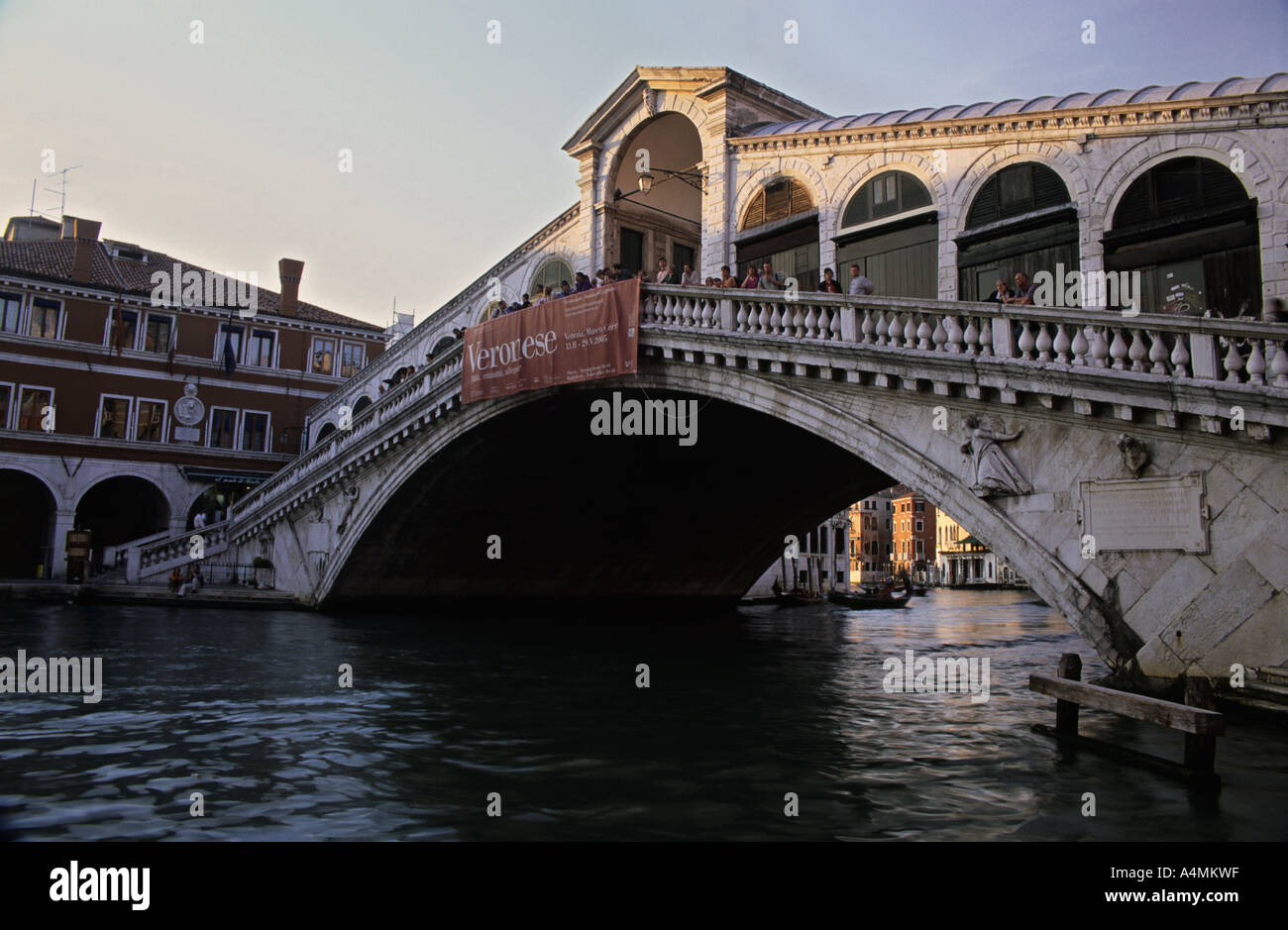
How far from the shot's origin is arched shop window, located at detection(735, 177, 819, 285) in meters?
15.1

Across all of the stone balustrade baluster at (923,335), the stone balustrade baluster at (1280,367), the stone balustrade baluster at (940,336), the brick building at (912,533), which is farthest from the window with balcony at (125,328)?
the brick building at (912,533)

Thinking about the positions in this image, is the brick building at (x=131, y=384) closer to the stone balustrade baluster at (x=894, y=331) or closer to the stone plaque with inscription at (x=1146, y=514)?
the stone balustrade baluster at (x=894, y=331)

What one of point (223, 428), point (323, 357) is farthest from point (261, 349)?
point (223, 428)

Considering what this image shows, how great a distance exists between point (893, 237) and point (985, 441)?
4.95 m

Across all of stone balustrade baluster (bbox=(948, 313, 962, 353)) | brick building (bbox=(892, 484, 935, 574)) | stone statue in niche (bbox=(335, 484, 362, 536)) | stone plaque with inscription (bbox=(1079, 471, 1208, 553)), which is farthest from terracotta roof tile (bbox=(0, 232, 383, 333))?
brick building (bbox=(892, 484, 935, 574))

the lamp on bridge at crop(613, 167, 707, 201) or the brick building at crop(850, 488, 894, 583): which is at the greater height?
the lamp on bridge at crop(613, 167, 707, 201)

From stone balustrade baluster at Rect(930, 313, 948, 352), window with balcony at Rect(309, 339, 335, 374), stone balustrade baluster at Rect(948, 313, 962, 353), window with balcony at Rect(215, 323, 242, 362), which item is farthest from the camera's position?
window with balcony at Rect(309, 339, 335, 374)

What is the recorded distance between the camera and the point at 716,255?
54.6 ft

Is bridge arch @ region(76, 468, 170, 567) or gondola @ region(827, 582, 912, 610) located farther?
gondola @ region(827, 582, 912, 610)

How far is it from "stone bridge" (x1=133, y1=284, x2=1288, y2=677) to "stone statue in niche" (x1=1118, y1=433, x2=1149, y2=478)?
0.01 m

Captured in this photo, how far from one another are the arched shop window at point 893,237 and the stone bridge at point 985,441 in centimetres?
201

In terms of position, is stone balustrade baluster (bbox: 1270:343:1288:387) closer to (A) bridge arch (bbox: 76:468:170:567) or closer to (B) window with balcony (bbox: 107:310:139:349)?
(A) bridge arch (bbox: 76:468:170:567)

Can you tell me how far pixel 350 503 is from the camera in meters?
22.1
